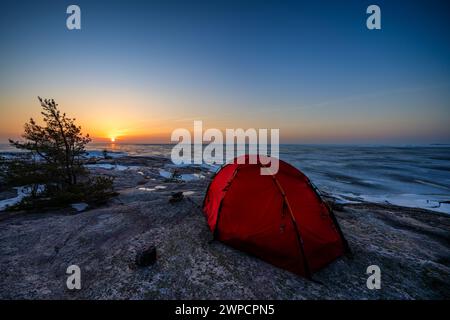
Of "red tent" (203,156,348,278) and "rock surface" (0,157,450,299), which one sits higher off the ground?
"red tent" (203,156,348,278)

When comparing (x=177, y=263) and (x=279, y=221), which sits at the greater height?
(x=279, y=221)

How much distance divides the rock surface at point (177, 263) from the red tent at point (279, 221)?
27cm

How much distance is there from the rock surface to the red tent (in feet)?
0.90

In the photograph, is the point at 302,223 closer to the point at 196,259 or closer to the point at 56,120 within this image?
the point at 196,259

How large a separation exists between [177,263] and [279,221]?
108 inches

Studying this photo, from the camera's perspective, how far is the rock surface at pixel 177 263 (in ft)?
13.8

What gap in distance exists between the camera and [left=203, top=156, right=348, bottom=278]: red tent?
15.9 ft

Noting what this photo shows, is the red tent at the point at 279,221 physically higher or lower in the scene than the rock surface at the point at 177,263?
higher

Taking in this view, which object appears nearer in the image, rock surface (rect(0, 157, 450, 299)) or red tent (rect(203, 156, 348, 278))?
rock surface (rect(0, 157, 450, 299))

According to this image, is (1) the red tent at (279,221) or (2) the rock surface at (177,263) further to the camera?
(1) the red tent at (279,221)

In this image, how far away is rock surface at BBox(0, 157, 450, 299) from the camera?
4.21m

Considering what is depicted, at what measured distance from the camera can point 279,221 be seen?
5.05 meters

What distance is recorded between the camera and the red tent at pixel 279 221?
4859mm
